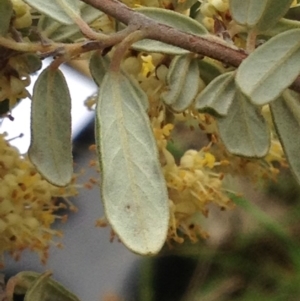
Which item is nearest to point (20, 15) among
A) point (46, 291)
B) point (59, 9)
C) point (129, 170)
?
point (59, 9)

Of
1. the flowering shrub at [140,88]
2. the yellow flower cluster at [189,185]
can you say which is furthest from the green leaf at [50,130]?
the yellow flower cluster at [189,185]

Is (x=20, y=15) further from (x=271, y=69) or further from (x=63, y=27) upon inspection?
(x=271, y=69)

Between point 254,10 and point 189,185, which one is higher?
point 254,10

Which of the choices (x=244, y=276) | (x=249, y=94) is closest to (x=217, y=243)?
(x=244, y=276)

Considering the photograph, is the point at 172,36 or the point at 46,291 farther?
the point at 46,291

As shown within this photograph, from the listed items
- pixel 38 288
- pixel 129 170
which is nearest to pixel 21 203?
pixel 38 288

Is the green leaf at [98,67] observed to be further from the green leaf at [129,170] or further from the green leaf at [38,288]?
the green leaf at [38,288]
